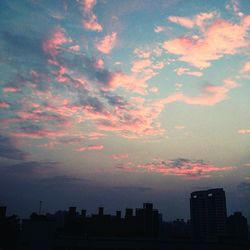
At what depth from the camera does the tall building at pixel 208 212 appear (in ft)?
538

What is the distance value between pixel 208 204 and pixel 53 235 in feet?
463

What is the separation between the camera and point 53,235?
1785 inches

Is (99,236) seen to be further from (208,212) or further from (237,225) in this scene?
(208,212)

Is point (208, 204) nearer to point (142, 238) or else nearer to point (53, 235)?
point (142, 238)

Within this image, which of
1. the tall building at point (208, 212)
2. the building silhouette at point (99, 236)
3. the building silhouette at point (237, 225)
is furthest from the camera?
the tall building at point (208, 212)

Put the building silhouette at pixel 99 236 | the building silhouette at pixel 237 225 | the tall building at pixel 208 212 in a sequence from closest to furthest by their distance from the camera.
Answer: the building silhouette at pixel 99 236 → the building silhouette at pixel 237 225 → the tall building at pixel 208 212

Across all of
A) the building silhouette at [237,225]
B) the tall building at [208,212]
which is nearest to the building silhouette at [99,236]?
the building silhouette at [237,225]

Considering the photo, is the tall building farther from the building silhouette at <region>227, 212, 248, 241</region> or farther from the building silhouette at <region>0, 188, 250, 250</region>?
the building silhouette at <region>0, 188, 250, 250</region>

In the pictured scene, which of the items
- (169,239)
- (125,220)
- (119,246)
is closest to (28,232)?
(119,246)

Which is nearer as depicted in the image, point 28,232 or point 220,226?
point 28,232

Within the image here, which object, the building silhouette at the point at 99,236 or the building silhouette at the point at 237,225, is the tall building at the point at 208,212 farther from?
the building silhouette at the point at 99,236

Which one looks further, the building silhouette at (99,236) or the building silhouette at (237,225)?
the building silhouette at (237,225)

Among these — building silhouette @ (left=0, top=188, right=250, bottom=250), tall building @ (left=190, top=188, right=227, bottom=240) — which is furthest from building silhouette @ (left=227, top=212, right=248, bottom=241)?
building silhouette @ (left=0, top=188, right=250, bottom=250)

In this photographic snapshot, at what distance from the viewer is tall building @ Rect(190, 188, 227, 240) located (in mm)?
164125
